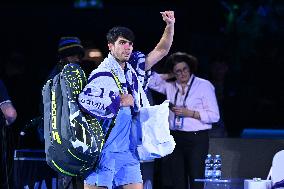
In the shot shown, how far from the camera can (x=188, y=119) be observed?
33.3ft

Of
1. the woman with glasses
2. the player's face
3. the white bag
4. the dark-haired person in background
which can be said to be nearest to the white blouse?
the woman with glasses

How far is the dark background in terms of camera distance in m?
13.0

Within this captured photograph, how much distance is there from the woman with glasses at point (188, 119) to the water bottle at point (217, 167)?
0.14 meters

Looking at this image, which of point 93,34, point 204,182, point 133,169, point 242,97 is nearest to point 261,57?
point 242,97

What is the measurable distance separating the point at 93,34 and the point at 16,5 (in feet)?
5.30

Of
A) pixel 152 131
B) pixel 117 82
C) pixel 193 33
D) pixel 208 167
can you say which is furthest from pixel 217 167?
pixel 193 33

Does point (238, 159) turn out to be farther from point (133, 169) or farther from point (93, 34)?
point (93, 34)

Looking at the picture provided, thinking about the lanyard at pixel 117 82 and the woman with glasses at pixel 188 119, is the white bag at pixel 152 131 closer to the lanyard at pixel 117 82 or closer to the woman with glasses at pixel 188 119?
the lanyard at pixel 117 82

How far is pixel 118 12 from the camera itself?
15.8 metres

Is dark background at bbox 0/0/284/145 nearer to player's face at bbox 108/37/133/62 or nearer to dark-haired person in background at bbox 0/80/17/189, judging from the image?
dark-haired person in background at bbox 0/80/17/189

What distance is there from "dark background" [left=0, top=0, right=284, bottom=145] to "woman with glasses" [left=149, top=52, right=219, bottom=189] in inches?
93.1

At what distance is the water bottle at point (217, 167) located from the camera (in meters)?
9.79

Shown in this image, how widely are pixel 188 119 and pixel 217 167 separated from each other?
61cm

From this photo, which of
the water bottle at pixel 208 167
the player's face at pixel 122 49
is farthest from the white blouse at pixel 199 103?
the player's face at pixel 122 49
